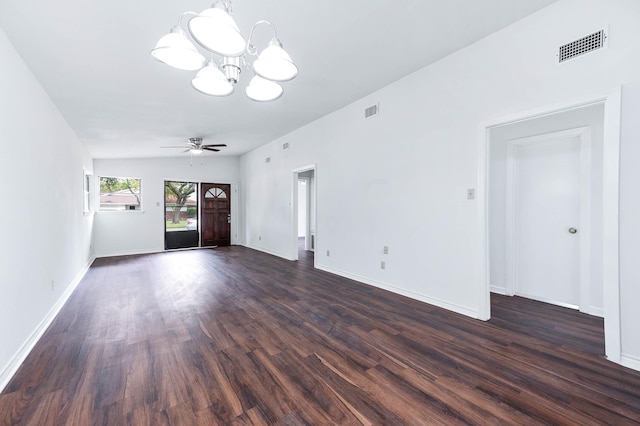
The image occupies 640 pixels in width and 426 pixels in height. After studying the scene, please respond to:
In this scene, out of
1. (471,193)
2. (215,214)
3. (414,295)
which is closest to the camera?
(471,193)

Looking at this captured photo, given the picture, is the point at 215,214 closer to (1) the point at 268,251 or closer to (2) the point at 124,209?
(2) the point at 124,209

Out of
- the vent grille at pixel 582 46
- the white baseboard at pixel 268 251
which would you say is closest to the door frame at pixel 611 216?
the vent grille at pixel 582 46

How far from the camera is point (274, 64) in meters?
1.81

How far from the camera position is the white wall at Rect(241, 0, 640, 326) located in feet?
7.46

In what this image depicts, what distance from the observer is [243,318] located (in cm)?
304

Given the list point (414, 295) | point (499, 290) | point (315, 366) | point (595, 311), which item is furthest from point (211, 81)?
point (595, 311)

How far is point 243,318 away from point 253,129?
400cm

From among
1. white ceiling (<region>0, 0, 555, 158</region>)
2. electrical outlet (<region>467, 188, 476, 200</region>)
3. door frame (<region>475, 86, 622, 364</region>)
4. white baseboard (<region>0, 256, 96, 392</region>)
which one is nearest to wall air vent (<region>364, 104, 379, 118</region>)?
white ceiling (<region>0, 0, 555, 158</region>)

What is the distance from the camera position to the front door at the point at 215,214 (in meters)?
8.67

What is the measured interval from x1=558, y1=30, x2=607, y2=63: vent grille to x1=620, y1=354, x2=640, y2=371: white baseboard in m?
2.39

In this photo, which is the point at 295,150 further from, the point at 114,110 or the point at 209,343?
the point at 209,343

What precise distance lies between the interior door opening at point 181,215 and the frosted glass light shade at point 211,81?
729 cm

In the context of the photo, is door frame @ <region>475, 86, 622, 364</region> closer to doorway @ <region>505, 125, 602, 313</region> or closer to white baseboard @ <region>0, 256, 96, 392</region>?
doorway @ <region>505, 125, 602, 313</region>

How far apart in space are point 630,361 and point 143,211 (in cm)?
915
